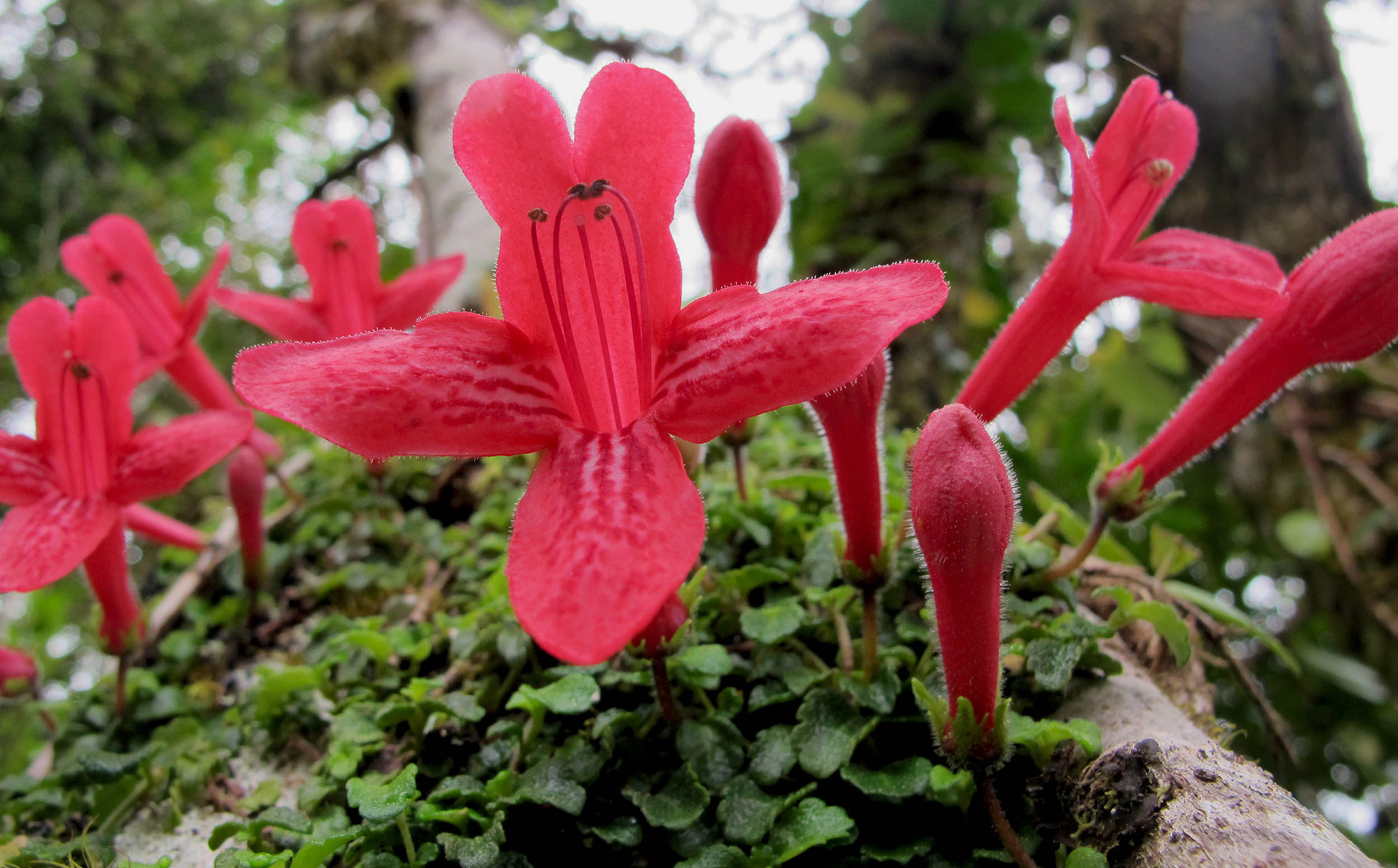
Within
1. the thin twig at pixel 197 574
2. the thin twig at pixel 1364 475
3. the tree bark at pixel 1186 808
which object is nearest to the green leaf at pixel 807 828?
the tree bark at pixel 1186 808

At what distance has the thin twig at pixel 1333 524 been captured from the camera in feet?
8.23

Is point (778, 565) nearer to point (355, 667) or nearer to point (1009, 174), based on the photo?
point (355, 667)

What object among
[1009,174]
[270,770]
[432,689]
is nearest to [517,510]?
[432,689]

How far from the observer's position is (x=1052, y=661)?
1.08m

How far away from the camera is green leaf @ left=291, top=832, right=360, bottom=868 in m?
0.93

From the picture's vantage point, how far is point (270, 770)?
144 cm

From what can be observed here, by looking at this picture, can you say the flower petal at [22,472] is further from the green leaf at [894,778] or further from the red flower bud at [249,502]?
the green leaf at [894,778]

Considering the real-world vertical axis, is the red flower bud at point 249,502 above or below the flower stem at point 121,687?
above

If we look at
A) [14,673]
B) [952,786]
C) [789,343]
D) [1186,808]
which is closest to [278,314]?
[14,673]

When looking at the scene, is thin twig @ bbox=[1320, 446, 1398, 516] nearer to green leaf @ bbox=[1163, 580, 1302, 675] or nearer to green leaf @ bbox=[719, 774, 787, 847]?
green leaf @ bbox=[1163, 580, 1302, 675]

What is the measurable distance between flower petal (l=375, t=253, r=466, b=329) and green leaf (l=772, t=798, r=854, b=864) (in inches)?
54.7

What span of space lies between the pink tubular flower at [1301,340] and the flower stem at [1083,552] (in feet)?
0.14

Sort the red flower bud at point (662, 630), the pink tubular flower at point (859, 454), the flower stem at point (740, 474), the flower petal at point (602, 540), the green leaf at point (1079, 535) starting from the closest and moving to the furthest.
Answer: the flower petal at point (602, 540), the red flower bud at point (662, 630), the pink tubular flower at point (859, 454), the green leaf at point (1079, 535), the flower stem at point (740, 474)

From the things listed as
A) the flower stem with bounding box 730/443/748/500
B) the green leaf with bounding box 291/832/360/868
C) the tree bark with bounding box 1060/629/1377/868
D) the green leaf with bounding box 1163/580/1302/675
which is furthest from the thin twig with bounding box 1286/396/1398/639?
→ the green leaf with bounding box 291/832/360/868
